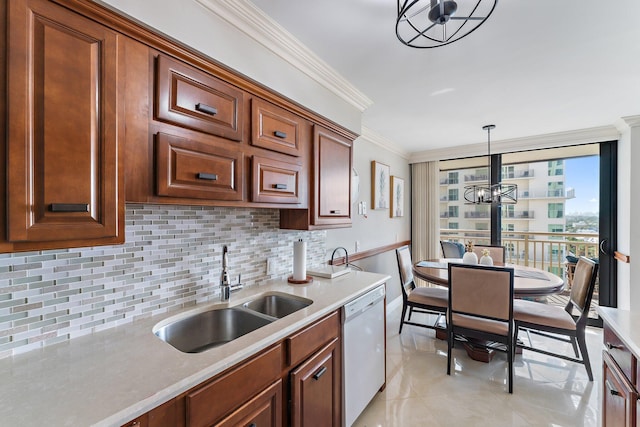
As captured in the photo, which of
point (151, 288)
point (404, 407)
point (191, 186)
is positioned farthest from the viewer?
point (404, 407)

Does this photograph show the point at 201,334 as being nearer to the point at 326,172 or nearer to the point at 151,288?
the point at 151,288

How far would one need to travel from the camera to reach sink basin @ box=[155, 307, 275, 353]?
1.41 metres

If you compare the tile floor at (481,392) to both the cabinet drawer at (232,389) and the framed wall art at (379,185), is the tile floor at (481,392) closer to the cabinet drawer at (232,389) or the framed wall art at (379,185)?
the cabinet drawer at (232,389)

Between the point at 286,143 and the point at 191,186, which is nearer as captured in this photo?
the point at 191,186

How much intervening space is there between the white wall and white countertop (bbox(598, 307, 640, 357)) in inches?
76.3

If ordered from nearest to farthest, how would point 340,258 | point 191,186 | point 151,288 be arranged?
point 191,186, point 151,288, point 340,258

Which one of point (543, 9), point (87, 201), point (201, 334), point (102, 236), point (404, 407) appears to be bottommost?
point (404, 407)

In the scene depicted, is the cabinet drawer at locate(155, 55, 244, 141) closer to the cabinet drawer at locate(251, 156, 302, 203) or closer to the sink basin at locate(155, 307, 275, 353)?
the cabinet drawer at locate(251, 156, 302, 203)

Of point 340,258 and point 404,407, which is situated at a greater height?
point 340,258

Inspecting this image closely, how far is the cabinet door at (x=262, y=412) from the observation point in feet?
3.50

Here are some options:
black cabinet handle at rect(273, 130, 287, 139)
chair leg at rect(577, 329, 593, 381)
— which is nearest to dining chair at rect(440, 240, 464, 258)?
chair leg at rect(577, 329, 593, 381)

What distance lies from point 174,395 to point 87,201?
686 mm

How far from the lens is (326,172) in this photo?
2.12 meters

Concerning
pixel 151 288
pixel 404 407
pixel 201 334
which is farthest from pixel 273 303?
pixel 404 407
